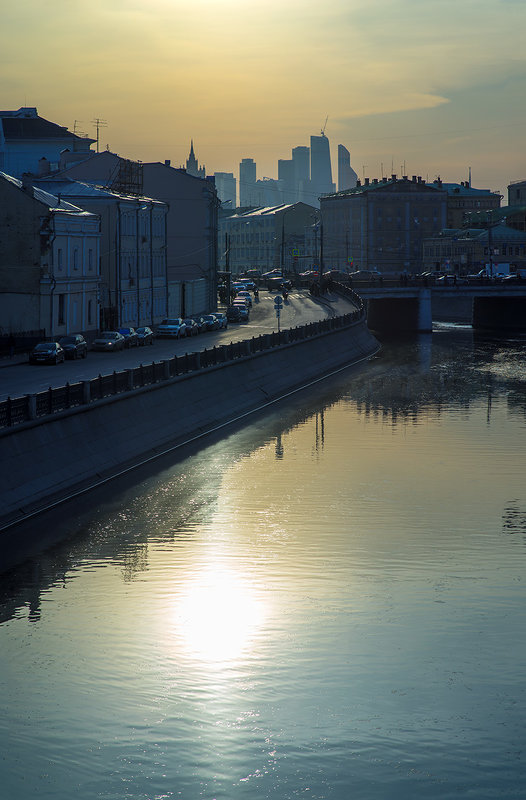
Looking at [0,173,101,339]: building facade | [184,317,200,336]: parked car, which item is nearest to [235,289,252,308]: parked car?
[184,317,200,336]: parked car

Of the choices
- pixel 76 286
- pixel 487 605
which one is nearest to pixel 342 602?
pixel 487 605

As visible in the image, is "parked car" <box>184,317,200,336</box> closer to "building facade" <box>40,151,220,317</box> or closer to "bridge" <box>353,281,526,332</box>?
"building facade" <box>40,151,220,317</box>

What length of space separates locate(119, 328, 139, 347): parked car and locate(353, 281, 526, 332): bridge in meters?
54.8

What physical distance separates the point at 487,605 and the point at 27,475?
50.7 ft

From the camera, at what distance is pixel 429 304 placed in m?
128

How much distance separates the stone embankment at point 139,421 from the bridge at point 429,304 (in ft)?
159

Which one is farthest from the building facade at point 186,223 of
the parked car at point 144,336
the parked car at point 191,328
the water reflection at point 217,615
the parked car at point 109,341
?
the water reflection at point 217,615

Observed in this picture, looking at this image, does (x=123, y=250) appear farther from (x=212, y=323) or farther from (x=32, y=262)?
(x=32, y=262)

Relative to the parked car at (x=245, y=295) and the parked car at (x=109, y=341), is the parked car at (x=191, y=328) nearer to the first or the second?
the parked car at (x=109, y=341)

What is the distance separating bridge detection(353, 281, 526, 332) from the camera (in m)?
128

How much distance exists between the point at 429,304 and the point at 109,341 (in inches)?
2506

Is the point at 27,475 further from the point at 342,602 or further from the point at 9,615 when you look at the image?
the point at 342,602

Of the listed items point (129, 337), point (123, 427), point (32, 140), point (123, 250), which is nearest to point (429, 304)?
point (32, 140)

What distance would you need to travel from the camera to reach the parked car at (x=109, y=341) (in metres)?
70.5
